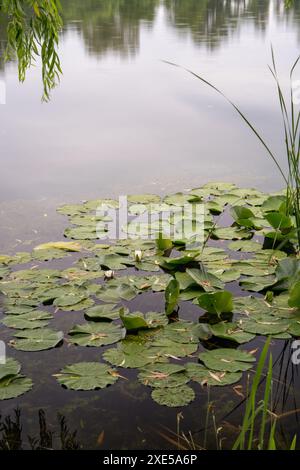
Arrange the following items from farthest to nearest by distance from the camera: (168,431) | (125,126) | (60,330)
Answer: (125,126), (60,330), (168,431)

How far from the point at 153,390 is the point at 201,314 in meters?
0.52

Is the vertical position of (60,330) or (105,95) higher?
(105,95)

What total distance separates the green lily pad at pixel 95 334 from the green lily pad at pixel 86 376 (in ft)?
0.47

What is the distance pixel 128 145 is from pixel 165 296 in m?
2.56

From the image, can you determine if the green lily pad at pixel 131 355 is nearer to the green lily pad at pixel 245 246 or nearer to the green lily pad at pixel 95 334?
the green lily pad at pixel 95 334

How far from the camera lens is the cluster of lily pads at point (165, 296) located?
1971mm

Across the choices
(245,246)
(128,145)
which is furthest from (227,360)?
(128,145)

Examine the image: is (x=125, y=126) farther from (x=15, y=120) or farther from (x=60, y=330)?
(x=60, y=330)

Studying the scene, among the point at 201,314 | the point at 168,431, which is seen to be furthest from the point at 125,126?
the point at 168,431

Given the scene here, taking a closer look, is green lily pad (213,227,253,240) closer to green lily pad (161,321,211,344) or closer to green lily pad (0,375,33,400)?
green lily pad (161,321,211,344)

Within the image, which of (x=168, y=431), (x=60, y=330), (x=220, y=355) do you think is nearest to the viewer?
(x=168, y=431)

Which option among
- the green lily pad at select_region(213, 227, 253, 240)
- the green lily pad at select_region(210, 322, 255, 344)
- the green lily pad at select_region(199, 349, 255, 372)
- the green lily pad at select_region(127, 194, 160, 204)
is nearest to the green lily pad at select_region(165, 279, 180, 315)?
the green lily pad at select_region(210, 322, 255, 344)

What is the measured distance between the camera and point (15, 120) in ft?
17.7

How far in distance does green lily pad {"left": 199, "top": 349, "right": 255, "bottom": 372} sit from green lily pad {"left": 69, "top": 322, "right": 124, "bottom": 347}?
31 centimetres
